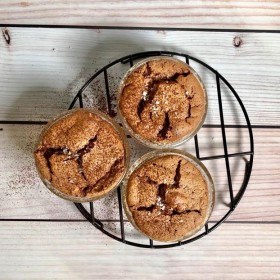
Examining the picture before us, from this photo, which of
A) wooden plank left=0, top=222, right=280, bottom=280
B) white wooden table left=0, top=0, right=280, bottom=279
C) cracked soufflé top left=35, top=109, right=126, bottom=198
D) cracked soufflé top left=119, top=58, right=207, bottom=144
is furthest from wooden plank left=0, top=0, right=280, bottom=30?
wooden plank left=0, top=222, right=280, bottom=280

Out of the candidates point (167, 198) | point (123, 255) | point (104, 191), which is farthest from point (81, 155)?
point (123, 255)

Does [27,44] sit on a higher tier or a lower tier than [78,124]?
higher

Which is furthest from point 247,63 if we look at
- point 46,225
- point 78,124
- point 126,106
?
point 46,225

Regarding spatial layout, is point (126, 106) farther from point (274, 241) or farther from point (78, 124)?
point (274, 241)

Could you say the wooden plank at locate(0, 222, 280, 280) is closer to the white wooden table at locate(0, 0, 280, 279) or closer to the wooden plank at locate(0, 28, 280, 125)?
the white wooden table at locate(0, 0, 280, 279)

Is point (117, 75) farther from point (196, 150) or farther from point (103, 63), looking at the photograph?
point (196, 150)

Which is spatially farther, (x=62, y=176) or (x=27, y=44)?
(x=27, y=44)

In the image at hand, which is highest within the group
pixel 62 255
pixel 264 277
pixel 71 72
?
pixel 71 72

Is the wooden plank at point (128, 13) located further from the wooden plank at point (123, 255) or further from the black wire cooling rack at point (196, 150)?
the wooden plank at point (123, 255)
